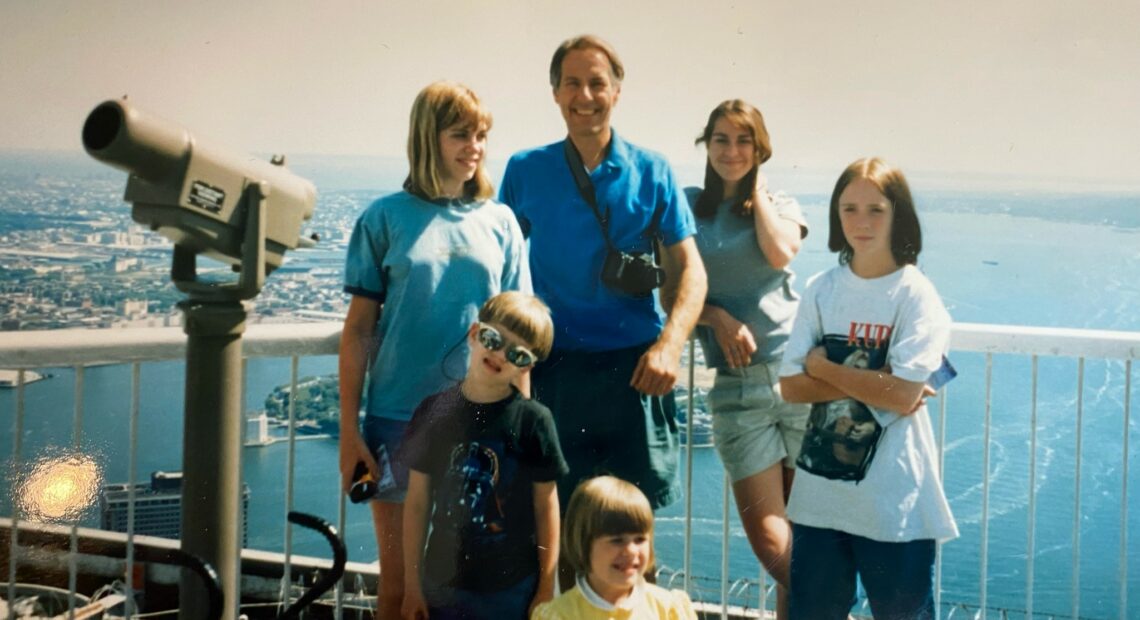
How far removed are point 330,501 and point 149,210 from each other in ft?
3.08

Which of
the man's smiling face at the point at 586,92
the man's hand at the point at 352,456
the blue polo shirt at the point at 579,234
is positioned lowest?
the man's hand at the point at 352,456

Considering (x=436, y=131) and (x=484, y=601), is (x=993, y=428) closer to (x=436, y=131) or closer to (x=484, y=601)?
(x=484, y=601)

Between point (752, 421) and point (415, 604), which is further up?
point (752, 421)

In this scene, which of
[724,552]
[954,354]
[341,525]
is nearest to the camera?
[341,525]

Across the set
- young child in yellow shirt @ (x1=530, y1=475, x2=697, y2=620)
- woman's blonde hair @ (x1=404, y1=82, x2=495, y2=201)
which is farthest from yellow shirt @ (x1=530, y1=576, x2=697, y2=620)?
woman's blonde hair @ (x1=404, y1=82, x2=495, y2=201)

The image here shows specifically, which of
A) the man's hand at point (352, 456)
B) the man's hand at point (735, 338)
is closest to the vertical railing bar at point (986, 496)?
the man's hand at point (735, 338)

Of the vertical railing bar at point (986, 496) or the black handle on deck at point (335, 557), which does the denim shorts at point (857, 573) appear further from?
the black handle on deck at point (335, 557)

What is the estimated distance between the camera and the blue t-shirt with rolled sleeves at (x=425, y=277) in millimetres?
2264

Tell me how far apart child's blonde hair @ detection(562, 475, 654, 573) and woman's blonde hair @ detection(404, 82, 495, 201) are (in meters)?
0.71

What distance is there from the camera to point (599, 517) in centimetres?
226

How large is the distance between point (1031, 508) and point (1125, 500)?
24cm

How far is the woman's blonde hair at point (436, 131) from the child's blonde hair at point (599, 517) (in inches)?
28.1

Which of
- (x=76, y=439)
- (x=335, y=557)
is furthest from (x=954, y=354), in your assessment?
(x=76, y=439)

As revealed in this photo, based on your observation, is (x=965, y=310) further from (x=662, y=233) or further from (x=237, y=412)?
(x=237, y=412)
